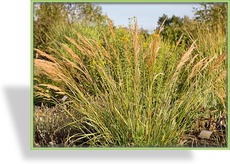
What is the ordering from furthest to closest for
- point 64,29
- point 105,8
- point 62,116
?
point 64,29
point 62,116
point 105,8

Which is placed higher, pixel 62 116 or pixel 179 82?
pixel 179 82

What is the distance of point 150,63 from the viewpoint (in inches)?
167

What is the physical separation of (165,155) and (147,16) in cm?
138

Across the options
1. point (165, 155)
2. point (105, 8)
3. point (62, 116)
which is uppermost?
point (105, 8)

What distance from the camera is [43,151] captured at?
4336mm

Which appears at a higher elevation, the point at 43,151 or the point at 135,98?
the point at 135,98

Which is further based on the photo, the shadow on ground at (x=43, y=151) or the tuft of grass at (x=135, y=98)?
the tuft of grass at (x=135, y=98)

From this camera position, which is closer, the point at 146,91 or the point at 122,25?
the point at 146,91

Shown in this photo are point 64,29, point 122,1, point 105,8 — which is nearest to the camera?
point 122,1

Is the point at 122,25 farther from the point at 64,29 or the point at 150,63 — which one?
the point at 64,29

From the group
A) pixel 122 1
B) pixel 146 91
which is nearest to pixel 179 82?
pixel 146 91

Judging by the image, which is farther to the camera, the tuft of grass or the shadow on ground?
the tuft of grass

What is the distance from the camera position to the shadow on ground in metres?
4.20

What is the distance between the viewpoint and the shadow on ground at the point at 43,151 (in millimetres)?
4195
